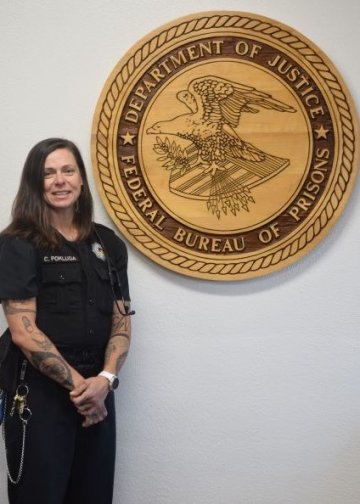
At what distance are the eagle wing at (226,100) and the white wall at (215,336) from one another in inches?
9.3

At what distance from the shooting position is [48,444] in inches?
60.0

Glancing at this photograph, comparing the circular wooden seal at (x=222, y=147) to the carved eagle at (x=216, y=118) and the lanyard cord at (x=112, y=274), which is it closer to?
the carved eagle at (x=216, y=118)

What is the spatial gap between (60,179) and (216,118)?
1.89 feet

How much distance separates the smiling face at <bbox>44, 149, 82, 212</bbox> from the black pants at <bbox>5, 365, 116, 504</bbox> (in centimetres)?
46

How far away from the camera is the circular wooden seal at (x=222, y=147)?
1.88 metres

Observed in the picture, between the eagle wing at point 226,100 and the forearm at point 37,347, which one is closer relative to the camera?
the forearm at point 37,347

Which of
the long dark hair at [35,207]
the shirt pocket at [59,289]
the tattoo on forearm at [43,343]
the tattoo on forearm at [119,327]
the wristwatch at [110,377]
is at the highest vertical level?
the long dark hair at [35,207]

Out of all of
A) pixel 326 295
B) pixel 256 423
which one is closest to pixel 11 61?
pixel 326 295

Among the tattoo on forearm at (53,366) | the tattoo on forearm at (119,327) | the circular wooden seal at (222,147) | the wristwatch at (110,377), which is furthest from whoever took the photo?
the circular wooden seal at (222,147)

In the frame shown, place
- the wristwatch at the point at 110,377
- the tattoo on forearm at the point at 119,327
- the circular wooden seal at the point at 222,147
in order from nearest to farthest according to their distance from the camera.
Result: the wristwatch at the point at 110,377
the tattoo on forearm at the point at 119,327
the circular wooden seal at the point at 222,147

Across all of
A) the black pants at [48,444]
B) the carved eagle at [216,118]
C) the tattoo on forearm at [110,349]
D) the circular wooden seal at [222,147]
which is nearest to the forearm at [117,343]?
the tattoo on forearm at [110,349]

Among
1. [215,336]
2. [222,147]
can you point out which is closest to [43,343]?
[215,336]

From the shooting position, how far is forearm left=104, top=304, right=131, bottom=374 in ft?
5.45

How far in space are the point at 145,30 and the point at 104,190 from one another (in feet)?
1.74
